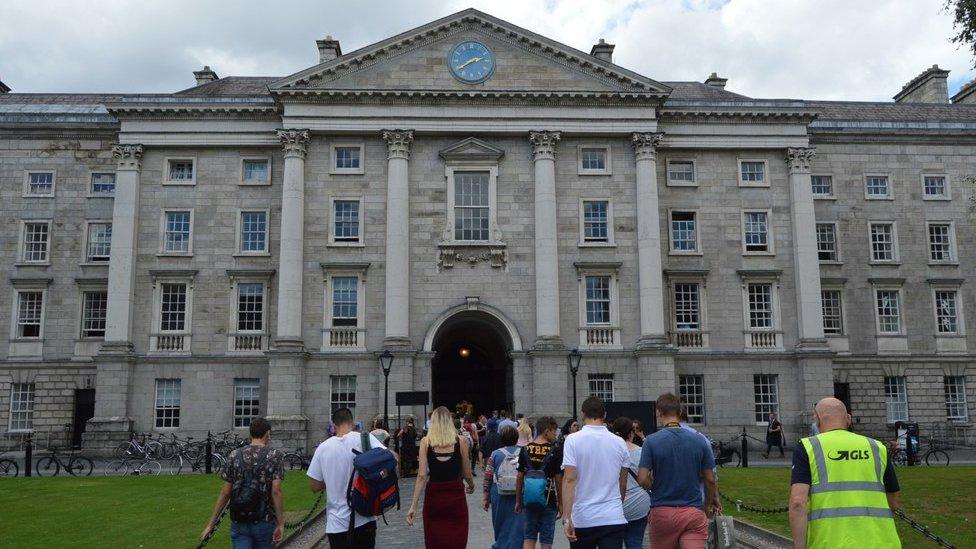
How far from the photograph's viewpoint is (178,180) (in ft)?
128

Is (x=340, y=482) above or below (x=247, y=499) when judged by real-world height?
above

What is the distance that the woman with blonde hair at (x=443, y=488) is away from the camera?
998 centimetres

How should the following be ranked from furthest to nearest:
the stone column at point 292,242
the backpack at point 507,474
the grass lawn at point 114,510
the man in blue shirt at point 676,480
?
the stone column at point 292,242 → the grass lawn at point 114,510 → the backpack at point 507,474 → the man in blue shirt at point 676,480

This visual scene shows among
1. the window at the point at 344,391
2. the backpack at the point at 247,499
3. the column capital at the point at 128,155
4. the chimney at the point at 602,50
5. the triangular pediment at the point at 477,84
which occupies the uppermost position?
the chimney at the point at 602,50

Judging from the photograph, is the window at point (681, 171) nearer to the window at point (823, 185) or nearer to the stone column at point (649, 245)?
the stone column at point (649, 245)

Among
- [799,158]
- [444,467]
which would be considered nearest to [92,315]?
[799,158]

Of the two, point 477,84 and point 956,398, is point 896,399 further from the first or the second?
point 477,84

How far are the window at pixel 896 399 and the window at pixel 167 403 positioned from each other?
3264 cm

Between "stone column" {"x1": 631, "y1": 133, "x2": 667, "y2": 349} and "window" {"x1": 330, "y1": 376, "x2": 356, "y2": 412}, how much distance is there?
1234 cm

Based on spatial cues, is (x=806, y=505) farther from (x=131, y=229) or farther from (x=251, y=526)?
(x=131, y=229)

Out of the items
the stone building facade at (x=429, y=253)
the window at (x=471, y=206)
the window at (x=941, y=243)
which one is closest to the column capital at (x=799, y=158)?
the stone building facade at (x=429, y=253)

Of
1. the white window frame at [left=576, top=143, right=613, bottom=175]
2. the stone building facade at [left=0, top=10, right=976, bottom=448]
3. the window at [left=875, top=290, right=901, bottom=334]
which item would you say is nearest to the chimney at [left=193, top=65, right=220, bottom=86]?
the stone building facade at [left=0, top=10, right=976, bottom=448]

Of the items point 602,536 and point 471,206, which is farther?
point 471,206

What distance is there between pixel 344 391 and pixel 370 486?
91.0ft
